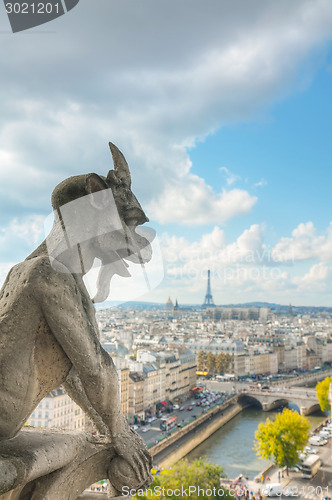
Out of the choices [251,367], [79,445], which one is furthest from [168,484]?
[251,367]

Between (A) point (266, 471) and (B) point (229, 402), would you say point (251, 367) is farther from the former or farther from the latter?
(A) point (266, 471)

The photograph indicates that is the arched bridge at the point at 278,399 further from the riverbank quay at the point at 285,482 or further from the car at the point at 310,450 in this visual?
the riverbank quay at the point at 285,482

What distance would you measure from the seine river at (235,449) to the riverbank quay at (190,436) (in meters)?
0.22

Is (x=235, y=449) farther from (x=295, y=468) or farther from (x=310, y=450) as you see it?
(x=295, y=468)

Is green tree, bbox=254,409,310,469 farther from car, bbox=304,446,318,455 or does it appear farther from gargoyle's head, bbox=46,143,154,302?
gargoyle's head, bbox=46,143,154,302

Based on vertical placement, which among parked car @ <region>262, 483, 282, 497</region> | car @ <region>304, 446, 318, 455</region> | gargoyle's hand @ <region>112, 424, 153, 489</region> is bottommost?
car @ <region>304, 446, 318, 455</region>

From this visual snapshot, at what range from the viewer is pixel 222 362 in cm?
3631

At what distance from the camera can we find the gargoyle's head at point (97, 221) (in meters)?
1.27

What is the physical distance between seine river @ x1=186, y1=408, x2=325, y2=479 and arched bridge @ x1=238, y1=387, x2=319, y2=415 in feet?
2.41

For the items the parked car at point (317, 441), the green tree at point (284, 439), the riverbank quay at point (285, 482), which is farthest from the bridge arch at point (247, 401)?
the green tree at point (284, 439)

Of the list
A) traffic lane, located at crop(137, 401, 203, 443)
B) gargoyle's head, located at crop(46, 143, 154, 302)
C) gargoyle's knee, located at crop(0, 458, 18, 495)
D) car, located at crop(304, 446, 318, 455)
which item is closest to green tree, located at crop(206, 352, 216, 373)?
traffic lane, located at crop(137, 401, 203, 443)

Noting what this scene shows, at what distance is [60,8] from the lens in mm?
2119

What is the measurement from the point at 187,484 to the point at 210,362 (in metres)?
26.6

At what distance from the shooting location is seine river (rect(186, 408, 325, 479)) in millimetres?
16000
